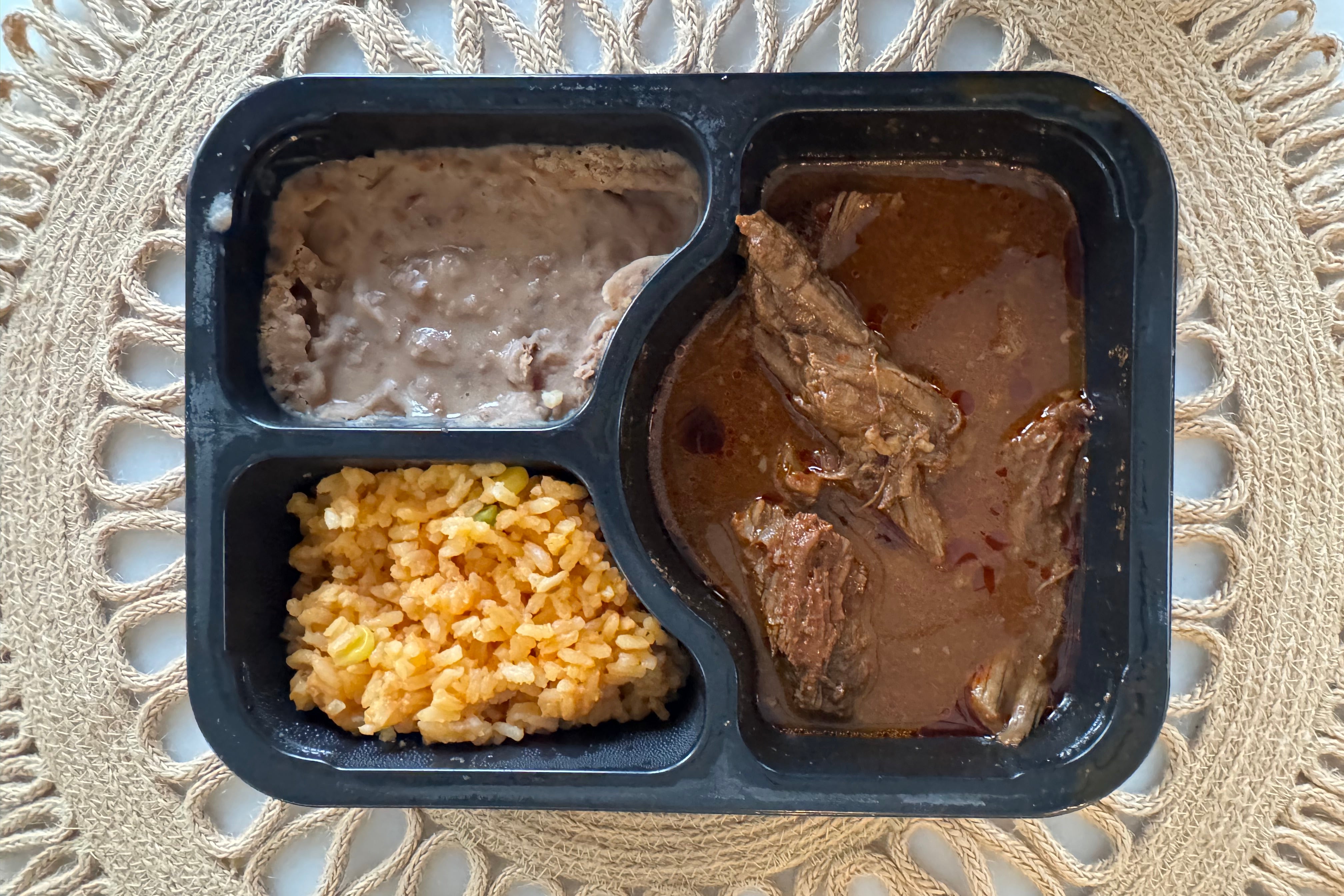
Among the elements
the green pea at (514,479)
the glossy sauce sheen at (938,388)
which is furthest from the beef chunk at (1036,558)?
the green pea at (514,479)

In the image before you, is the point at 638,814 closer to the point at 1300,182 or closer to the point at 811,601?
the point at 811,601

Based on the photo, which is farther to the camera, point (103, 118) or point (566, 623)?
point (103, 118)

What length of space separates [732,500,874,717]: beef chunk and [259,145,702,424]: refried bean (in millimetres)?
420

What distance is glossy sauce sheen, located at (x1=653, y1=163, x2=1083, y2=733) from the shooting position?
5.46 ft

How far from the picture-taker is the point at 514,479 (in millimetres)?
1655

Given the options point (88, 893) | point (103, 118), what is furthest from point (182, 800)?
point (103, 118)

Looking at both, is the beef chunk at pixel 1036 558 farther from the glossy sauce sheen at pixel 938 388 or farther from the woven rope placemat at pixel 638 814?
the woven rope placemat at pixel 638 814

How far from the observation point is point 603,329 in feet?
5.43

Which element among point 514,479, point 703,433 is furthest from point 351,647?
point 703,433

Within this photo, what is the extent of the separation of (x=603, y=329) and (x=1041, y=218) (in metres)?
0.81

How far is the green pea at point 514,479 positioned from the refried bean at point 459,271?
9cm

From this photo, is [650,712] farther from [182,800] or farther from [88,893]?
[88,893]

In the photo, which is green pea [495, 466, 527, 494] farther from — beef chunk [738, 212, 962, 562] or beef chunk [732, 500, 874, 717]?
beef chunk [738, 212, 962, 562]

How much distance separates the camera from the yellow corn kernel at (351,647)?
Result: 1.62 m
